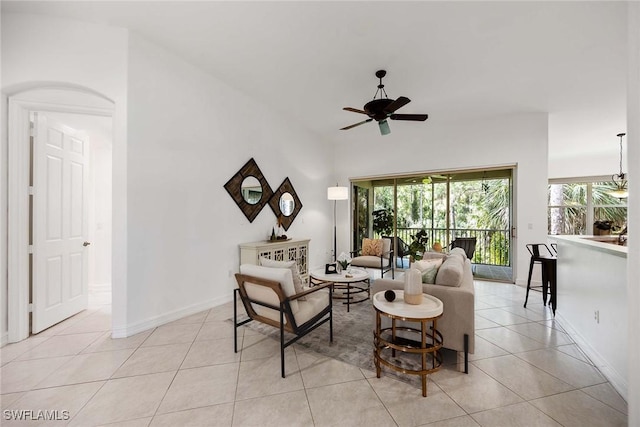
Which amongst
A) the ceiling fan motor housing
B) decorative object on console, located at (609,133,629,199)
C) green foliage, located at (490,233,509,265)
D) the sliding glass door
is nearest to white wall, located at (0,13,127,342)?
the ceiling fan motor housing

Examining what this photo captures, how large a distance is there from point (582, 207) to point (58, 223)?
11.3 meters

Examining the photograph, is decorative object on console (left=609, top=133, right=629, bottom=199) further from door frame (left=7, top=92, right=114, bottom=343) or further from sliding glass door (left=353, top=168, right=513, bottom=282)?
door frame (left=7, top=92, right=114, bottom=343)

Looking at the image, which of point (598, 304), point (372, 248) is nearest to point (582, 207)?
point (372, 248)

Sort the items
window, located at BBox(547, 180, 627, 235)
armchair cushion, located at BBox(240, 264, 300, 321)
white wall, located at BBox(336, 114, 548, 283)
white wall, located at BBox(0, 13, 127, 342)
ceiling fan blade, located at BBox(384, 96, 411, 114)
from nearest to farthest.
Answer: armchair cushion, located at BBox(240, 264, 300, 321)
white wall, located at BBox(0, 13, 127, 342)
ceiling fan blade, located at BBox(384, 96, 411, 114)
white wall, located at BBox(336, 114, 548, 283)
window, located at BBox(547, 180, 627, 235)

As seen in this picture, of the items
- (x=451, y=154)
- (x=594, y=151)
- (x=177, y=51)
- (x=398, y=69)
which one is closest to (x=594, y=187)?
(x=594, y=151)

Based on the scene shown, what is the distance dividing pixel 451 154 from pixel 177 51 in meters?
4.92

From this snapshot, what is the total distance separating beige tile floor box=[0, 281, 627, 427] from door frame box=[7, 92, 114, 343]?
0.29m

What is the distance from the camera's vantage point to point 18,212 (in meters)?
2.52

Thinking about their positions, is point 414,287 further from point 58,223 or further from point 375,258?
point 58,223

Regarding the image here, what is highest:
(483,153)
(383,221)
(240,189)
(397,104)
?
(397,104)

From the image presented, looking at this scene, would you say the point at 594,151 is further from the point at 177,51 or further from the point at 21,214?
the point at 21,214

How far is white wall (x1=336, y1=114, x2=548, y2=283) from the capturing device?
4539mm

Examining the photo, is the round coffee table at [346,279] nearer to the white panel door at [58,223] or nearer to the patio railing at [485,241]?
the patio railing at [485,241]

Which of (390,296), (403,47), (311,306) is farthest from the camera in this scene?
(403,47)
